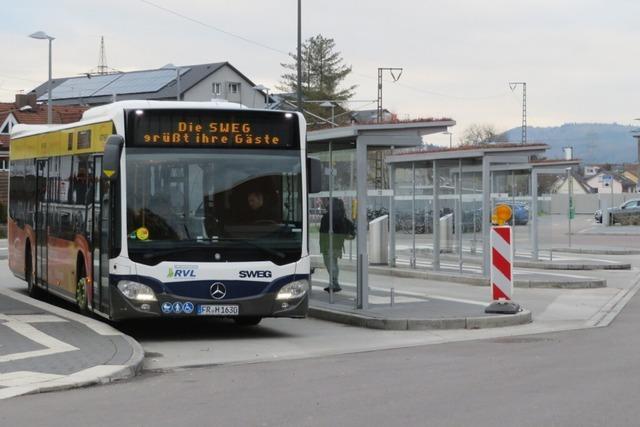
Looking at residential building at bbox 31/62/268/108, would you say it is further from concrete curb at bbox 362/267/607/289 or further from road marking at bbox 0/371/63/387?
road marking at bbox 0/371/63/387

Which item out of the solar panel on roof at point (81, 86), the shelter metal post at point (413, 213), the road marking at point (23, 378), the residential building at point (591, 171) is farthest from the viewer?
the residential building at point (591, 171)

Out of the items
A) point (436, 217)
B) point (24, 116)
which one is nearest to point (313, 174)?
point (436, 217)

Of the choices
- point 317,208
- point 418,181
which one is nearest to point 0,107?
point 418,181

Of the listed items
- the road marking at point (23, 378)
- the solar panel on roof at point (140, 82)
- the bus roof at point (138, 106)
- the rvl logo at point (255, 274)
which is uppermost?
the solar panel on roof at point (140, 82)

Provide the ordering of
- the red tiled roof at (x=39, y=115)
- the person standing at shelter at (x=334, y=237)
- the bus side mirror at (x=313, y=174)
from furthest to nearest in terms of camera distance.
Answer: the red tiled roof at (x=39, y=115) < the person standing at shelter at (x=334, y=237) < the bus side mirror at (x=313, y=174)

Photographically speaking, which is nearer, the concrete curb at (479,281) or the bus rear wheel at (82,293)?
the bus rear wheel at (82,293)

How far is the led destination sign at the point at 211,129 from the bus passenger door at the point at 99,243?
91 cm

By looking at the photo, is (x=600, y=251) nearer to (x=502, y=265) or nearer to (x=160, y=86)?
(x=502, y=265)

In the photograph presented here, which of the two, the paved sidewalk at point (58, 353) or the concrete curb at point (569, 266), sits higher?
the paved sidewalk at point (58, 353)

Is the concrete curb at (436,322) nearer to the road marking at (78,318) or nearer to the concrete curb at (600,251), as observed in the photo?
the road marking at (78,318)

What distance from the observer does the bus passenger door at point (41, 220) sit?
56.9ft

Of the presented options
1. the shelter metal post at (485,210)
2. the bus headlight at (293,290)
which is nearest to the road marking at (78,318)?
the bus headlight at (293,290)

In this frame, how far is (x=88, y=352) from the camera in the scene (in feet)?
37.9

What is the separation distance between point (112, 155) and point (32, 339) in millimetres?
2301
